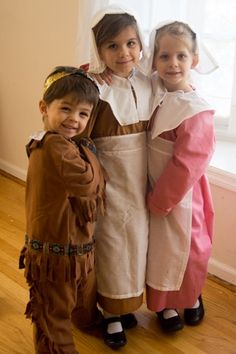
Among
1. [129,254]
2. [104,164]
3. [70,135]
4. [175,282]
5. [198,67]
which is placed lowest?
[175,282]

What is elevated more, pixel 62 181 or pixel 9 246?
pixel 62 181

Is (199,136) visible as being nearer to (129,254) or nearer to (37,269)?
(129,254)

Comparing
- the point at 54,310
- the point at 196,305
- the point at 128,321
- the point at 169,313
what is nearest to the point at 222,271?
the point at 196,305

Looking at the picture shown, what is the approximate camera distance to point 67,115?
1.50 m

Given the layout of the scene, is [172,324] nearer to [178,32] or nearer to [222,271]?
Result: [222,271]

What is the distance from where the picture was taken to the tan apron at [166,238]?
1.72 meters

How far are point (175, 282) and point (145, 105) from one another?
59 cm

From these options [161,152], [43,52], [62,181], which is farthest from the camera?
[43,52]

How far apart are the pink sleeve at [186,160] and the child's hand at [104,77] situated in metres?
0.25

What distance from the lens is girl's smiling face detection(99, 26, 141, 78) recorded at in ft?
5.15

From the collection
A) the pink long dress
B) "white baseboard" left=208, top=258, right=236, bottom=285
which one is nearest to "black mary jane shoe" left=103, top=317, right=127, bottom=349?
the pink long dress

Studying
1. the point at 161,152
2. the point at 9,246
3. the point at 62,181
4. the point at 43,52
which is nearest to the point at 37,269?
the point at 62,181

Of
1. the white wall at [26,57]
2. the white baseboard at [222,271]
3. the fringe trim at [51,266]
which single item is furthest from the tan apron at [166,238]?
the white wall at [26,57]

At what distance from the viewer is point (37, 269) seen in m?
1.60
